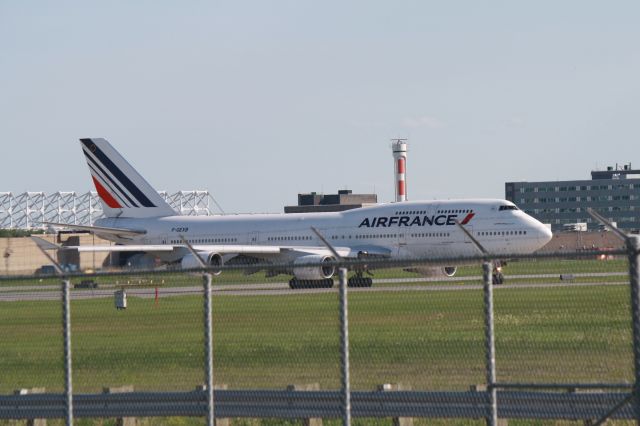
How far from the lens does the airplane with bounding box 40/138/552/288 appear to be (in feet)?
174

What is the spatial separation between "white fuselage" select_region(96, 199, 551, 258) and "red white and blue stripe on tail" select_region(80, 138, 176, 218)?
4.08 m

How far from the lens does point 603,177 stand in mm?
178375

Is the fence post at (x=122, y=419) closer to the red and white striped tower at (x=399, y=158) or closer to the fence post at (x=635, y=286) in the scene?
the fence post at (x=635, y=286)

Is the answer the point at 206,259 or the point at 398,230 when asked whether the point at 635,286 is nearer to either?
the point at 206,259

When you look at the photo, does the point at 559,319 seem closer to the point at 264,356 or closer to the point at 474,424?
the point at 264,356

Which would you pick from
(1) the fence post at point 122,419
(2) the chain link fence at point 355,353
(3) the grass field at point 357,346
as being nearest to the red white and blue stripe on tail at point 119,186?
(2) the chain link fence at point 355,353

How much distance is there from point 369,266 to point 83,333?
11.3 m

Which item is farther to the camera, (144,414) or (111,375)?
(111,375)

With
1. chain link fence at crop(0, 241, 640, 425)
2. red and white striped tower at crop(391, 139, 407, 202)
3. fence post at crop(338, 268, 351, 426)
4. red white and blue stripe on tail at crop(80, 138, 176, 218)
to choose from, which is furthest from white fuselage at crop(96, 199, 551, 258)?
red and white striped tower at crop(391, 139, 407, 202)

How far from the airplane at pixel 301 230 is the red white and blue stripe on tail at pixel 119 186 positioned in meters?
0.06

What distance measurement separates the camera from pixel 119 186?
2717 inches

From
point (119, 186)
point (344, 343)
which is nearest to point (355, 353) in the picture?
point (344, 343)

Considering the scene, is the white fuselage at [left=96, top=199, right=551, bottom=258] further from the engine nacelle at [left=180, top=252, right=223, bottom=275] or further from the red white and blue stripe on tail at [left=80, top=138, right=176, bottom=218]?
the red white and blue stripe on tail at [left=80, top=138, right=176, bottom=218]

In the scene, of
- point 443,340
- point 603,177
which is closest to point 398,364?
point 443,340
